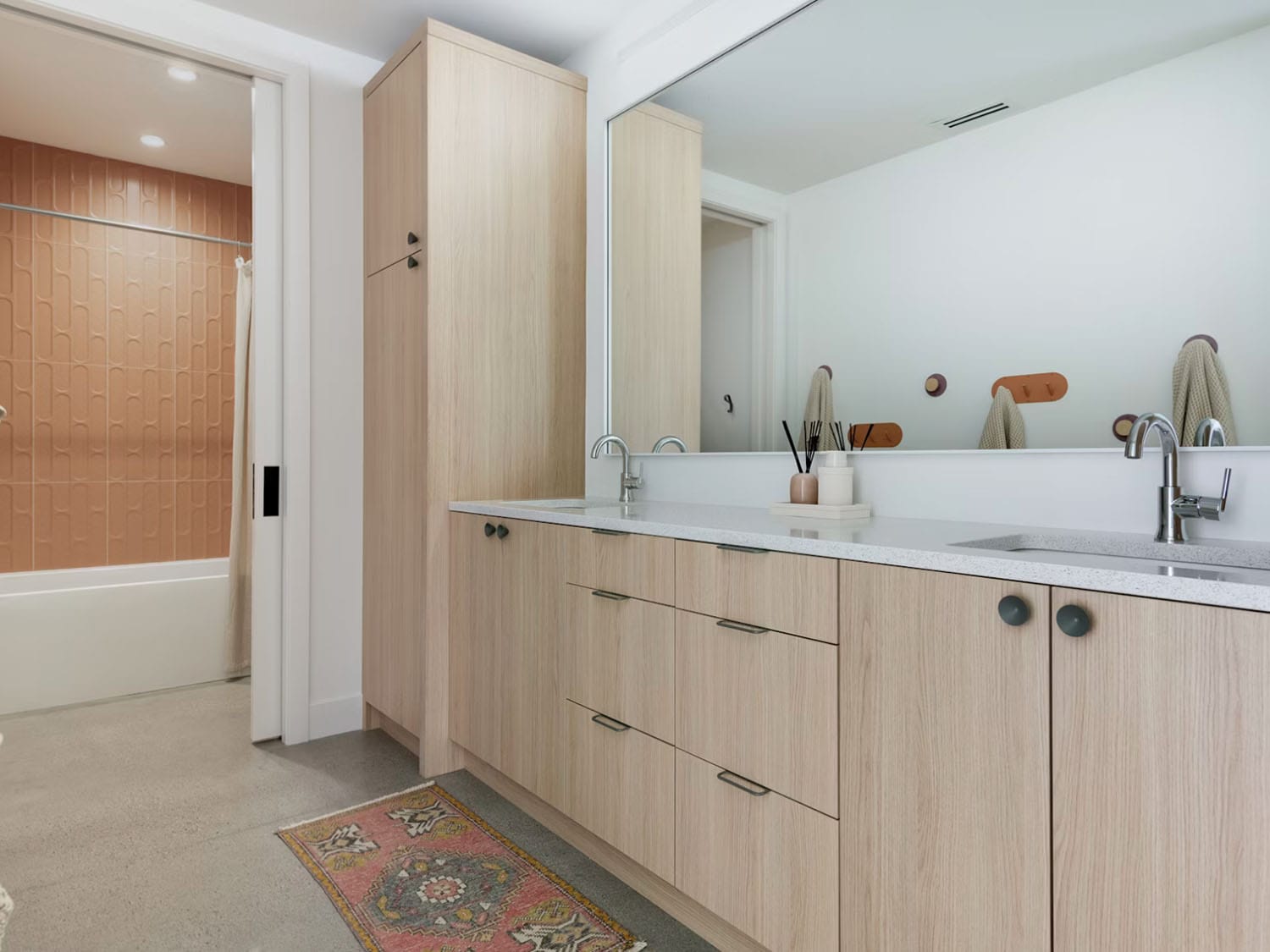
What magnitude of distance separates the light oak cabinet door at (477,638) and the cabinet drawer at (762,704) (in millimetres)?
790

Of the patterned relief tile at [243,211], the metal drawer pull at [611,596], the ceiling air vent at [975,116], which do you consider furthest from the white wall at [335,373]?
the ceiling air vent at [975,116]

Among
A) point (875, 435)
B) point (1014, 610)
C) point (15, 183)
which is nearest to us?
point (1014, 610)

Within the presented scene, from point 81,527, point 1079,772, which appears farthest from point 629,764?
point 81,527

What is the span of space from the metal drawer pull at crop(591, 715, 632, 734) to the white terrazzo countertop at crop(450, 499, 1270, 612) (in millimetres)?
441

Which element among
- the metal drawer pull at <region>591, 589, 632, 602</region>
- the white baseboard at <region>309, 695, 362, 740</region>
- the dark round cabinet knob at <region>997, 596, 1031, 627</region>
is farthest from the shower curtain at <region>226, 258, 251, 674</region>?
the dark round cabinet knob at <region>997, 596, 1031, 627</region>

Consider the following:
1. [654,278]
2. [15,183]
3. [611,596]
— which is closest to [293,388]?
[654,278]

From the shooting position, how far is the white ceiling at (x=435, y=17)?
2.54m

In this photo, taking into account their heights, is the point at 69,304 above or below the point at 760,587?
above

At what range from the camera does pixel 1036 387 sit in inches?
62.5

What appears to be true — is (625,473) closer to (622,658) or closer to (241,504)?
(622,658)

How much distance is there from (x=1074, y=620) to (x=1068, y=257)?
0.91m

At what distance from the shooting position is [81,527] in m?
3.77

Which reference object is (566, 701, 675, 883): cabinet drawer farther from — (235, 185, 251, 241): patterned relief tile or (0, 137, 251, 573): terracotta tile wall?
(235, 185, 251, 241): patterned relief tile

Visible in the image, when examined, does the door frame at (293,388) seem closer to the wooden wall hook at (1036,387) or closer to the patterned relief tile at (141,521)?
the patterned relief tile at (141,521)
